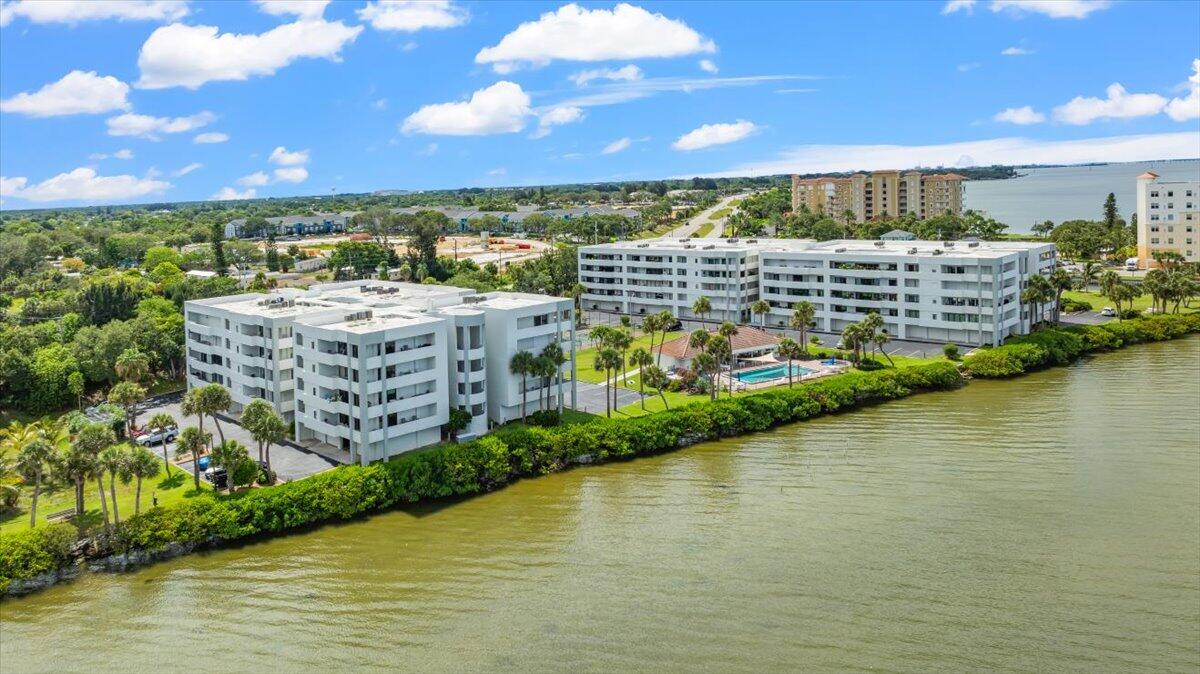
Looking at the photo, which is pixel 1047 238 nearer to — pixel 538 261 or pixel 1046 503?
pixel 538 261

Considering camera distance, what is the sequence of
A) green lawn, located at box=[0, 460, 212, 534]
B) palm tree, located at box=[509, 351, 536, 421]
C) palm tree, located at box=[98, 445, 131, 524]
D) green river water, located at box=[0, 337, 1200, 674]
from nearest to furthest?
green river water, located at box=[0, 337, 1200, 674] → palm tree, located at box=[98, 445, 131, 524] → green lawn, located at box=[0, 460, 212, 534] → palm tree, located at box=[509, 351, 536, 421]

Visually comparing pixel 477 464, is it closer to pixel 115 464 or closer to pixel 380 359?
pixel 380 359

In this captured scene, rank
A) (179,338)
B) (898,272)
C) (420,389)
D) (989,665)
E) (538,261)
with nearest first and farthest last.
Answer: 1. (989,665)
2. (420,389)
3. (179,338)
4. (898,272)
5. (538,261)

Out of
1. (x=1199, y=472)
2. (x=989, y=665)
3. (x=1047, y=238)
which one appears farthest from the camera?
(x=1047, y=238)

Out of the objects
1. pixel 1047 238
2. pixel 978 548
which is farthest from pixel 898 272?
pixel 1047 238

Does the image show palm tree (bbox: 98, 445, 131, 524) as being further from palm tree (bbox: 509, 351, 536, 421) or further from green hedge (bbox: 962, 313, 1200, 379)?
green hedge (bbox: 962, 313, 1200, 379)

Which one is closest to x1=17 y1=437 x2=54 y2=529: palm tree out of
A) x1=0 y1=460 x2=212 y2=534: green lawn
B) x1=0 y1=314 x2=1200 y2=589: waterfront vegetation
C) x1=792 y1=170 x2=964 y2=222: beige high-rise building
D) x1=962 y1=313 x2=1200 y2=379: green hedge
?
x1=0 y1=460 x2=212 y2=534: green lawn
